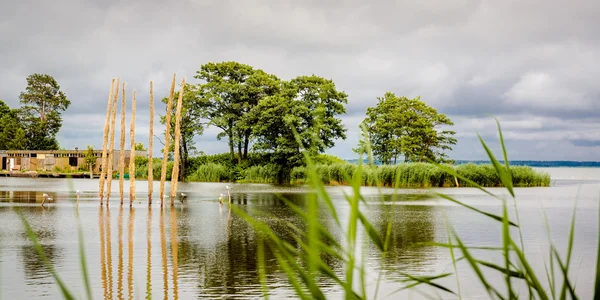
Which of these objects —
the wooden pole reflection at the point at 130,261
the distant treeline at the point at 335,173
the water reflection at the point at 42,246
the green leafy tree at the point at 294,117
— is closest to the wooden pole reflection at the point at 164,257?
the wooden pole reflection at the point at 130,261

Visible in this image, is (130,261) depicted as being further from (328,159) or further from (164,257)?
(328,159)

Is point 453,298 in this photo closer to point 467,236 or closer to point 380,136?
point 467,236

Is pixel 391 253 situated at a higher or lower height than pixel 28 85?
lower

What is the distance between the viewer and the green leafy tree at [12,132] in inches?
2990

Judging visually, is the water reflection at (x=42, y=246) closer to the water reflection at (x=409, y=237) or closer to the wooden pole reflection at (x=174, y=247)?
the wooden pole reflection at (x=174, y=247)

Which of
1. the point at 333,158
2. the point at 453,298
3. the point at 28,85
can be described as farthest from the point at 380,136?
the point at 28,85

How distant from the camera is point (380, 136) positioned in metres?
56.3

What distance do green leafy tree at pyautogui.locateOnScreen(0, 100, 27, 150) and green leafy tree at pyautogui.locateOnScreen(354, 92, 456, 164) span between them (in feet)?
143

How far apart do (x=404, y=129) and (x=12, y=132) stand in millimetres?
50245

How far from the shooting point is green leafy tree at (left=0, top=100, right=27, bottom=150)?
7595 cm

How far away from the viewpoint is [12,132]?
256 feet

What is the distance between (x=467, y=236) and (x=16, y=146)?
230 feet

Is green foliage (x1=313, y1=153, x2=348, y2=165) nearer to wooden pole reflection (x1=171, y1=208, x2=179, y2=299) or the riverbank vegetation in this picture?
the riverbank vegetation

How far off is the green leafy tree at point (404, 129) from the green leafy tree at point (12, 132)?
43684mm
